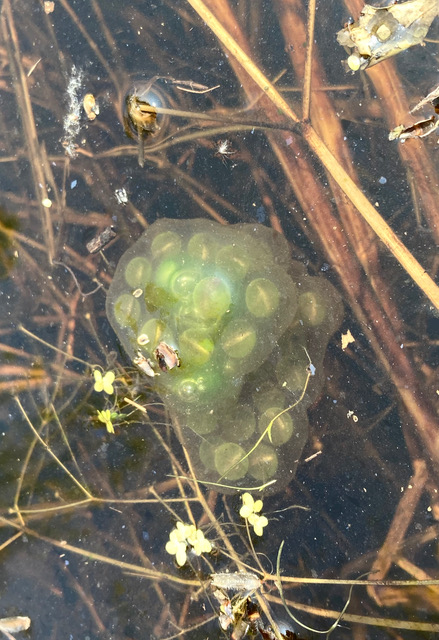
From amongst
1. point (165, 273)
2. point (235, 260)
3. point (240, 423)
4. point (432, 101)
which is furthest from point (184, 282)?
point (432, 101)

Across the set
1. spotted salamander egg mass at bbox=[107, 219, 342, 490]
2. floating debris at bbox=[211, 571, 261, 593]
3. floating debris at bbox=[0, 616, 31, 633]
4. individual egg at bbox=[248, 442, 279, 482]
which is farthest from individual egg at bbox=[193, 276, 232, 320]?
floating debris at bbox=[0, 616, 31, 633]

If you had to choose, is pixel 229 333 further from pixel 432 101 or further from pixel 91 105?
pixel 432 101

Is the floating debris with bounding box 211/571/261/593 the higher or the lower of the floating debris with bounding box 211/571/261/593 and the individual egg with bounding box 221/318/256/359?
the lower

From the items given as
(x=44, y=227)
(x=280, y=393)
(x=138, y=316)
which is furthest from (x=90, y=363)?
(x=280, y=393)

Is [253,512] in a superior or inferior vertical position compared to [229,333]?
inferior

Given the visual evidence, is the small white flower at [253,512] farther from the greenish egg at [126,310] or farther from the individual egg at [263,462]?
the greenish egg at [126,310]

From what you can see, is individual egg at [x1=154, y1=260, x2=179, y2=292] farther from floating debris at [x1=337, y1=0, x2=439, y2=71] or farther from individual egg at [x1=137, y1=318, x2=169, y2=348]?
floating debris at [x1=337, y1=0, x2=439, y2=71]
